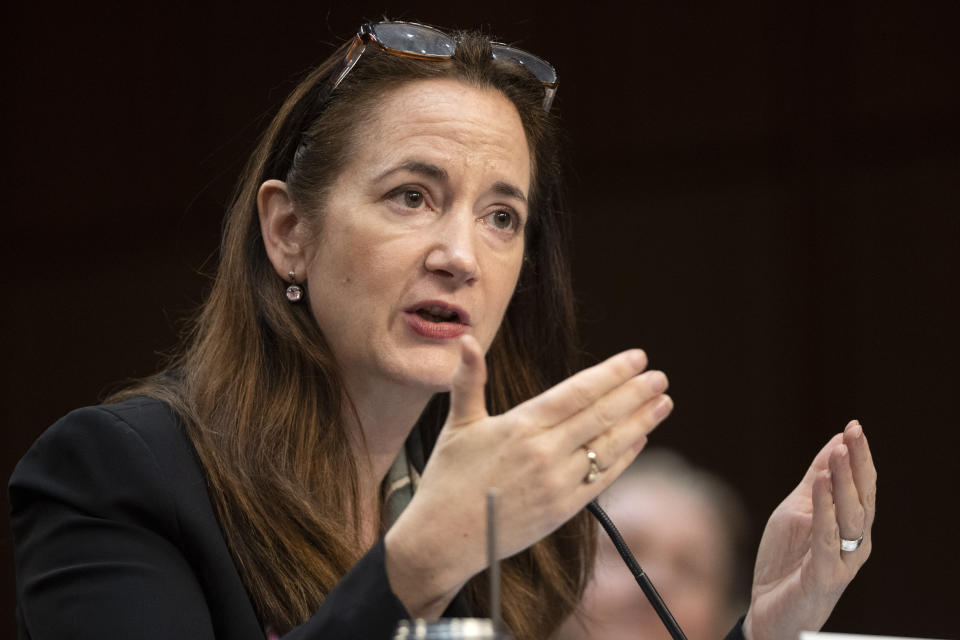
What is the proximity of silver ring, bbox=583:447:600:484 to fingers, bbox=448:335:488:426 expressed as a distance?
0.41 feet

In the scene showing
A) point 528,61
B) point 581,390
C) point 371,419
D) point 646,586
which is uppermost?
point 528,61

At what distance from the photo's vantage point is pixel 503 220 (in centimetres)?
208

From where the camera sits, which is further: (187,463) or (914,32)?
(914,32)

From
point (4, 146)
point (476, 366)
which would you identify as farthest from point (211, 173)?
point (476, 366)

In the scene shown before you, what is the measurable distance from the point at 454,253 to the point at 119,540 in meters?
0.66

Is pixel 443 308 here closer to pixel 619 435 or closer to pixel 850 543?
pixel 619 435

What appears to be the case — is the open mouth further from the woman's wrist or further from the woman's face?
the woman's wrist

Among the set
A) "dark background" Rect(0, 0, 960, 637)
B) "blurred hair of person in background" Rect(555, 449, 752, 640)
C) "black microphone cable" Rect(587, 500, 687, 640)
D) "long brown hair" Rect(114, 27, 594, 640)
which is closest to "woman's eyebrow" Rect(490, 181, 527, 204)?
"long brown hair" Rect(114, 27, 594, 640)

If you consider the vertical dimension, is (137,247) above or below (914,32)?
below

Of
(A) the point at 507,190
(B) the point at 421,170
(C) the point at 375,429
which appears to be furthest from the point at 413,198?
(C) the point at 375,429

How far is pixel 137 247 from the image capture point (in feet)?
13.8

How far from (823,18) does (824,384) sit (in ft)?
3.86

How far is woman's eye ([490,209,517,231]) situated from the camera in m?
2.06

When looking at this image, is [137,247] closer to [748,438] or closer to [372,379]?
[748,438]
